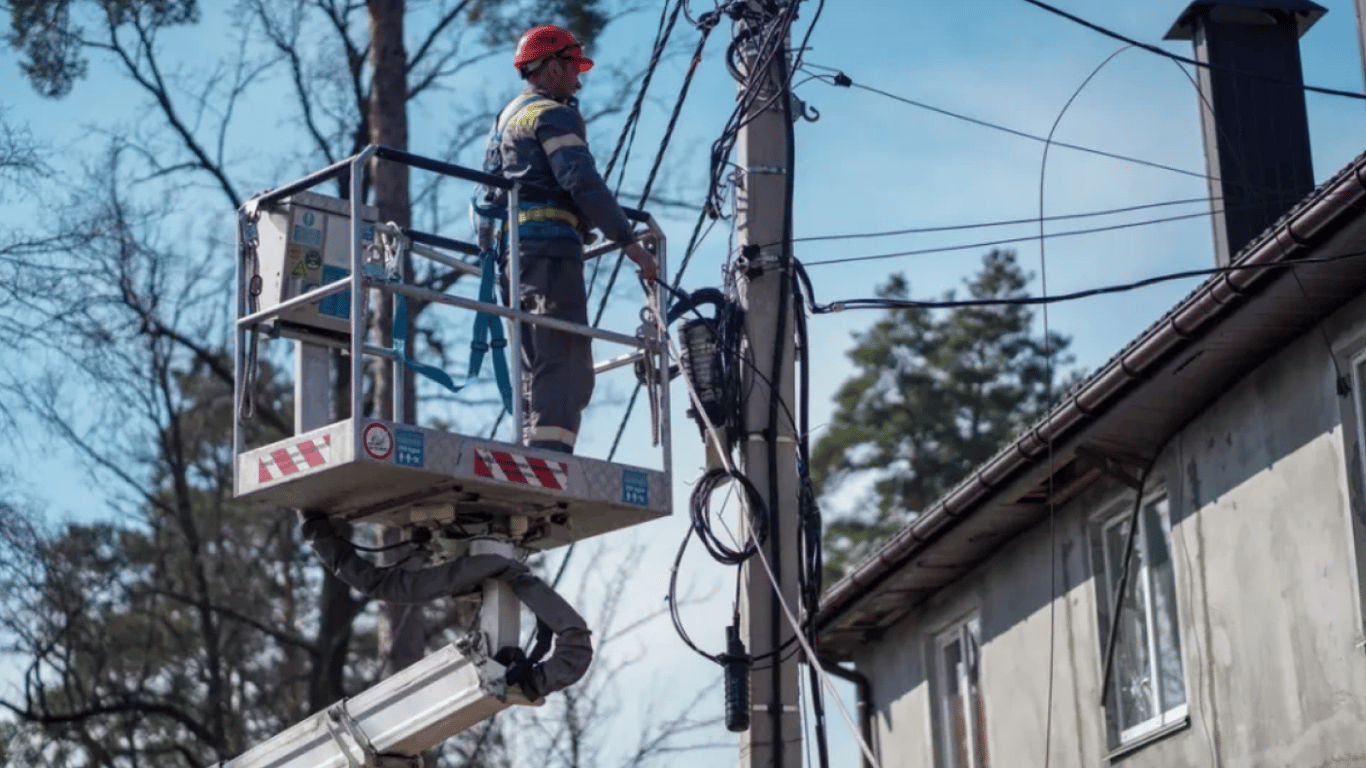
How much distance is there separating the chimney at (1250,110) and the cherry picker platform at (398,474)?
642 cm

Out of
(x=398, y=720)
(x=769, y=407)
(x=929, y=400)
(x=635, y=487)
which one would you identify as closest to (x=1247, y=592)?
(x=769, y=407)

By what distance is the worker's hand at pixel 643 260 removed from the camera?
10.1 meters

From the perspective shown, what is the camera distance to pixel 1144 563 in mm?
14172

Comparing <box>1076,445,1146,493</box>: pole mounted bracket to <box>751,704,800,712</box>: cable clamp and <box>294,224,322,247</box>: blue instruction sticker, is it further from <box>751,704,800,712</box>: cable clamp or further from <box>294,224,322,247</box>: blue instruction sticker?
<box>294,224,322,247</box>: blue instruction sticker

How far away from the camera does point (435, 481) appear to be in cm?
914

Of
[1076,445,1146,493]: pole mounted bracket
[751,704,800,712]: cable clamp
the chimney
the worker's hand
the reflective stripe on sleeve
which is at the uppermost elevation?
the chimney

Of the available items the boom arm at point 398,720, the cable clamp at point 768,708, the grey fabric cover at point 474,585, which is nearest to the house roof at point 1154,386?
the cable clamp at point 768,708

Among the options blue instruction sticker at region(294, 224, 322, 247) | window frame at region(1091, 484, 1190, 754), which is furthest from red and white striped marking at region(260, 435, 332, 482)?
window frame at region(1091, 484, 1190, 754)

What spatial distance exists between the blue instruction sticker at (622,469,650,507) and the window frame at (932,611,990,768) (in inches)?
291

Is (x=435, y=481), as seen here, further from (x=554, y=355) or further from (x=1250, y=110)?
(x=1250, y=110)

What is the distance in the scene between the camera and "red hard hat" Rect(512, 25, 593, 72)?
33.1ft

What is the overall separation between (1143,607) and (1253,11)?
4.89 metres

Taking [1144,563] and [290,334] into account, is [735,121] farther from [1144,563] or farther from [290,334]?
[1144,563]

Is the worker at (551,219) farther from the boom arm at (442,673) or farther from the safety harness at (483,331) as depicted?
the boom arm at (442,673)
